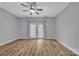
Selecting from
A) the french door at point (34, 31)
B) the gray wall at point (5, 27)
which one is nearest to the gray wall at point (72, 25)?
the french door at point (34, 31)

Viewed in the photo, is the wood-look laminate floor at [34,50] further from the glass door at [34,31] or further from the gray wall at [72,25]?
the glass door at [34,31]

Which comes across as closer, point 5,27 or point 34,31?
point 5,27

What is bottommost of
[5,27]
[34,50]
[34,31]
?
[34,50]

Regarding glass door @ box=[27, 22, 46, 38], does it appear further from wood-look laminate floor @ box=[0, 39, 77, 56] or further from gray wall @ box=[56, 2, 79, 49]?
gray wall @ box=[56, 2, 79, 49]

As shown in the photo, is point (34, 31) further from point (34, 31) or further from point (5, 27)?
point (5, 27)

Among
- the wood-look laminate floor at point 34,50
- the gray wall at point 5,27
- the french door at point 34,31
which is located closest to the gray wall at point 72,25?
the wood-look laminate floor at point 34,50

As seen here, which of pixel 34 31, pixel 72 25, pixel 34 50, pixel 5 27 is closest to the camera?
pixel 72 25

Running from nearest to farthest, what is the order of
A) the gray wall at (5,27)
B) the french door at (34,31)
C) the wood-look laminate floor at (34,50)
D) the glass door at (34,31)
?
the wood-look laminate floor at (34,50) < the gray wall at (5,27) < the french door at (34,31) < the glass door at (34,31)

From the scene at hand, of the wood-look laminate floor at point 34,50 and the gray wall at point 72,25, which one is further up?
the gray wall at point 72,25

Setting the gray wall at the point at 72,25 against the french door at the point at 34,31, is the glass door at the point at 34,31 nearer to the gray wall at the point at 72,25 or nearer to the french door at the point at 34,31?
the french door at the point at 34,31

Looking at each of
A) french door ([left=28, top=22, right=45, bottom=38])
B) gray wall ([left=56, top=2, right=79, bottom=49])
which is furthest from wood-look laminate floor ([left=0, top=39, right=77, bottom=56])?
french door ([left=28, top=22, right=45, bottom=38])

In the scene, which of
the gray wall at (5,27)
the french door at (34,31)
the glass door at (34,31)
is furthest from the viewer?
the glass door at (34,31)

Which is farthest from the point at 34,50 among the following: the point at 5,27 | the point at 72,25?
the point at 5,27

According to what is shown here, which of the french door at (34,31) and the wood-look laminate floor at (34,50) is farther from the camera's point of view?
the french door at (34,31)
